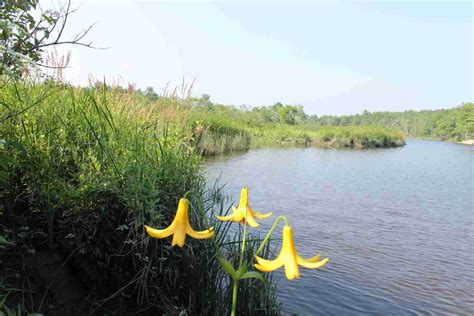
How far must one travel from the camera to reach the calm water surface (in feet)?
14.6

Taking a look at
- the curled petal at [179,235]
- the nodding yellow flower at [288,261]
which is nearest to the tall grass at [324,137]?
the curled petal at [179,235]

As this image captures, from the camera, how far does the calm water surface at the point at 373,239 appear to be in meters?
4.44

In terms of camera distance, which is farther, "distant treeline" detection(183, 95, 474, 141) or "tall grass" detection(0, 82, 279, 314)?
"distant treeline" detection(183, 95, 474, 141)

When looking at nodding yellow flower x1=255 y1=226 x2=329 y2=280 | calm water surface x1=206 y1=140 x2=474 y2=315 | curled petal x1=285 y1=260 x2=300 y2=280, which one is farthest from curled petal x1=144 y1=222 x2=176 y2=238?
calm water surface x1=206 y1=140 x2=474 y2=315

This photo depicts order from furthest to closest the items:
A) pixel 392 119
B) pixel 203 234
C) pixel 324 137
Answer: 1. pixel 392 119
2. pixel 324 137
3. pixel 203 234

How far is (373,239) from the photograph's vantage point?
688 cm

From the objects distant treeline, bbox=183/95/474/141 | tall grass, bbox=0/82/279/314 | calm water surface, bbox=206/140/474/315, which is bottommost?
calm water surface, bbox=206/140/474/315

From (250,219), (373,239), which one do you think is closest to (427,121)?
(373,239)

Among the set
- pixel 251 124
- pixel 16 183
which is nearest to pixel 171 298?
pixel 16 183

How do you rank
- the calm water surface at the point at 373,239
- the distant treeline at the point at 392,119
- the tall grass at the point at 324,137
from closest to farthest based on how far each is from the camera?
the calm water surface at the point at 373,239, the tall grass at the point at 324,137, the distant treeline at the point at 392,119

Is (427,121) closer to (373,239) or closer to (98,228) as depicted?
(373,239)

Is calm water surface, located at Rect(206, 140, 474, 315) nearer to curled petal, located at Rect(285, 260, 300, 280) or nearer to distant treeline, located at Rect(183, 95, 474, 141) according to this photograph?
curled petal, located at Rect(285, 260, 300, 280)

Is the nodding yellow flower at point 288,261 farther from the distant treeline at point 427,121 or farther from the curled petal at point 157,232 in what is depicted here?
the distant treeline at point 427,121

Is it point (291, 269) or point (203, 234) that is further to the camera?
point (203, 234)
